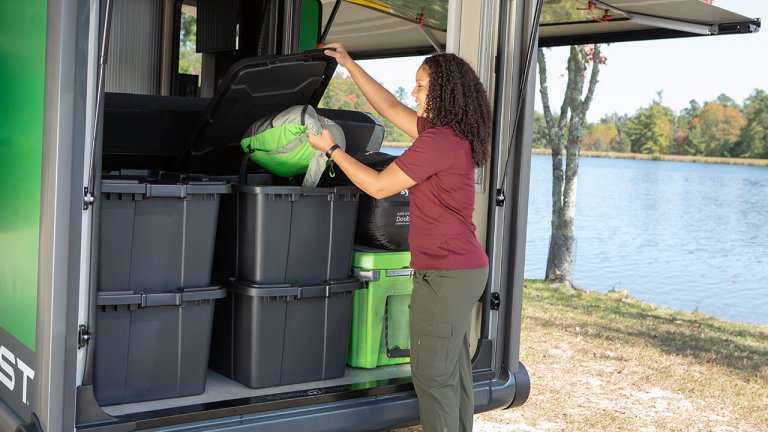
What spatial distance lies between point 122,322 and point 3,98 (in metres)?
0.90

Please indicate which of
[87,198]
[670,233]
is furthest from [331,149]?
[670,233]

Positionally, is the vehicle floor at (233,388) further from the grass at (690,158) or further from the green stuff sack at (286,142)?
the grass at (690,158)

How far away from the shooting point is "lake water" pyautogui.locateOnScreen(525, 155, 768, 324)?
14758mm

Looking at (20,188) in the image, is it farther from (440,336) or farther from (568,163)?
(568,163)

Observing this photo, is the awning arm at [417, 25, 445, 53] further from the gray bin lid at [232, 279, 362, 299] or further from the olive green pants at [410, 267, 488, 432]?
the olive green pants at [410, 267, 488, 432]

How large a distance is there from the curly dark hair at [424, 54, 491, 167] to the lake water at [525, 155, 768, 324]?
7.78 meters

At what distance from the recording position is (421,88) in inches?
138

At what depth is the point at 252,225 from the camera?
3.62 m

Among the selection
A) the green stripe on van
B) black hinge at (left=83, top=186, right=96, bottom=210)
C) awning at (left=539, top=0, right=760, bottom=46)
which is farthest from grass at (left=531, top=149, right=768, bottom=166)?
black hinge at (left=83, top=186, right=96, bottom=210)

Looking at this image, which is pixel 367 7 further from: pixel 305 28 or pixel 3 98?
pixel 3 98

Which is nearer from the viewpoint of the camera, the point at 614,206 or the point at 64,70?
the point at 64,70

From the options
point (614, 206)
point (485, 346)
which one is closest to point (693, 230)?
point (614, 206)

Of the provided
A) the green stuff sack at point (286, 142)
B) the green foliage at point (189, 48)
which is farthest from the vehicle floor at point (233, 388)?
the green foliage at point (189, 48)

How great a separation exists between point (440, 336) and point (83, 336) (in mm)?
1281
